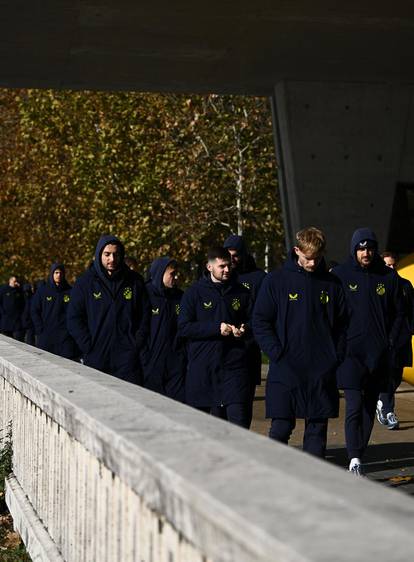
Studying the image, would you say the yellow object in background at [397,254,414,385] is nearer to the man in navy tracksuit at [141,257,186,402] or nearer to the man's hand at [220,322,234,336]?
the man in navy tracksuit at [141,257,186,402]

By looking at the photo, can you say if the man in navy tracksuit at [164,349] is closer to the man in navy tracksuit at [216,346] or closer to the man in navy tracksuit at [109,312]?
the man in navy tracksuit at [109,312]

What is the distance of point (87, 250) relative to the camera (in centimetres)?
5350

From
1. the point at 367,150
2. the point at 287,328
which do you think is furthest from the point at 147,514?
the point at 367,150

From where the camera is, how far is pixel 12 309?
31891mm

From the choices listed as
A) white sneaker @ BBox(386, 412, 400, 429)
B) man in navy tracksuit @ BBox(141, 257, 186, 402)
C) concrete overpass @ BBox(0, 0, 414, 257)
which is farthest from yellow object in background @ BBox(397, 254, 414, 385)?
man in navy tracksuit @ BBox(141, 257, 186, 402)

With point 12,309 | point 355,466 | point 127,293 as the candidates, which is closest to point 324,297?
point 355,466

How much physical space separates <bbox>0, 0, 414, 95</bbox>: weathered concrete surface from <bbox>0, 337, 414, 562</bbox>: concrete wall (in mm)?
13151

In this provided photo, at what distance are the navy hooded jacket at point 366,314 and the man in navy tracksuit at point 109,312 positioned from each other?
5.22 feet

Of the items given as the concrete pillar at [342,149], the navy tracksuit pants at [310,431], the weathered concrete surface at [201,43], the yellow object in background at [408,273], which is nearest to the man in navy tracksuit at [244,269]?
the navy tracksuit pants at [310,431]

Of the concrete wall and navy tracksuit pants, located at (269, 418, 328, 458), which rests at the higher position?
the concrete wall

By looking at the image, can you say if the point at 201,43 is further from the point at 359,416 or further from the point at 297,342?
the point at 297,342

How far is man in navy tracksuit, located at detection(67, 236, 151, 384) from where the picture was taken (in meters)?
11.7

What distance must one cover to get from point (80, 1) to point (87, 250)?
34.1m

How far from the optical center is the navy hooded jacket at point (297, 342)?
9.89 m
